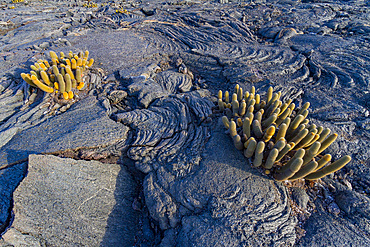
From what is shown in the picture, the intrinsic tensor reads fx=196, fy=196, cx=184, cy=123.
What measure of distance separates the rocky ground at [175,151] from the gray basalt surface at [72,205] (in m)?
0.02

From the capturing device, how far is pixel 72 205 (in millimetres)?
3055

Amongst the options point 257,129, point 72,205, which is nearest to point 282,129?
point 257,129

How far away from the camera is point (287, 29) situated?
25.2 ft

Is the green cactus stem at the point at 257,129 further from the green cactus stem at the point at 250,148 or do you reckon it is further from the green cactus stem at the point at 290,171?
the green cactus stem at the point at 290,171

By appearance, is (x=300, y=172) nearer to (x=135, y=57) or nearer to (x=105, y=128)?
(x=105, y=128)

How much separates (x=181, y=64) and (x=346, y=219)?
18.0 ft

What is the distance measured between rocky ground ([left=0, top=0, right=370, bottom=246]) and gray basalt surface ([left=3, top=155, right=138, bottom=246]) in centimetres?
2

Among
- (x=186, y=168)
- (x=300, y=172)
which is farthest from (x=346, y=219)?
(x=186, y=168)

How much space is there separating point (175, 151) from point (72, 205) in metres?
1.85

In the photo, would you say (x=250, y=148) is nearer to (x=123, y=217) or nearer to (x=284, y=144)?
(x=284, y=144)

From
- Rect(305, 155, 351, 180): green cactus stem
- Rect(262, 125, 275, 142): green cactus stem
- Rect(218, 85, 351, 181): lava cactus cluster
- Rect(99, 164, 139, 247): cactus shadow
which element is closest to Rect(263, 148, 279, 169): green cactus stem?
Rect(218, 85, 351, 181): lava cactus cluster

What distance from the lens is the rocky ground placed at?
2771 millimetres

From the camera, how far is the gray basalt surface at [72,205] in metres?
2.80

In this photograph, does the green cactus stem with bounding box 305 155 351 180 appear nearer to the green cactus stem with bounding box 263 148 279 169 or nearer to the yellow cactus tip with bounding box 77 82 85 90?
the green cactus stem with bounding box 263 148 279 169
